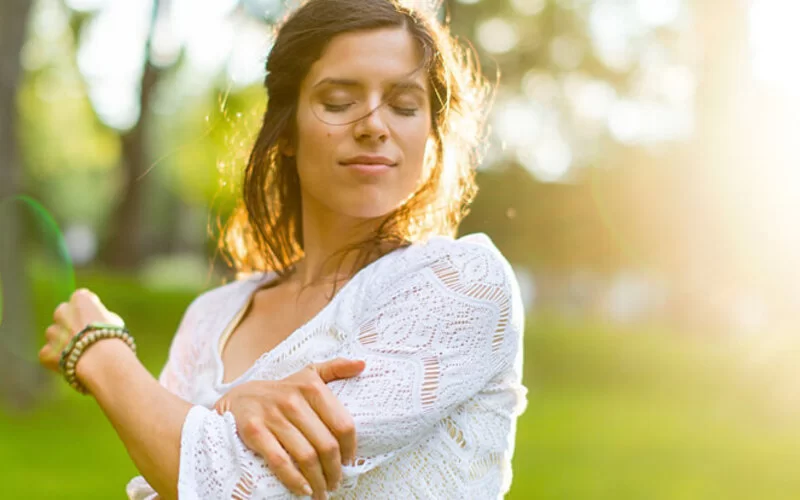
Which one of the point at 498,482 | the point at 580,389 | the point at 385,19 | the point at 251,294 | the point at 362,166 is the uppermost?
the point at 385,19

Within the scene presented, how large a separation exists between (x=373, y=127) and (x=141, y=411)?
89 cm

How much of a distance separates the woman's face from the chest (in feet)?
0.97

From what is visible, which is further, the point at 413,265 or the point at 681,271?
the point at 681,271

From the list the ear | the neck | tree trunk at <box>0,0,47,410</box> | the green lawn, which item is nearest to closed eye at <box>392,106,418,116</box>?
the neck

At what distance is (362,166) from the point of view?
234 cm

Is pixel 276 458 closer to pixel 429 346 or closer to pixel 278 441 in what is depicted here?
pixel 278 441

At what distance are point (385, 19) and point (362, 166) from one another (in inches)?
15.6

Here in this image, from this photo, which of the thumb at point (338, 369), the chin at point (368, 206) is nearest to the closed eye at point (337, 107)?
the chin at point (368, 206)

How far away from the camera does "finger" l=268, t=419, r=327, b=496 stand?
1.78 m

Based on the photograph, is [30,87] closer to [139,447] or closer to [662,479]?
[662,479]

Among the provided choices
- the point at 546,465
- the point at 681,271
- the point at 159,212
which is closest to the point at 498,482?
the point at 546,465

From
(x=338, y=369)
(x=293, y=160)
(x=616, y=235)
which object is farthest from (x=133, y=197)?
(x=338, y=369)

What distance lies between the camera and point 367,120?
7.54 feet

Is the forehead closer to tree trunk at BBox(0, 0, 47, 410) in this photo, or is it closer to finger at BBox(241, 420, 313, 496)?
finger at BBox(241, 420, 313, 496)
